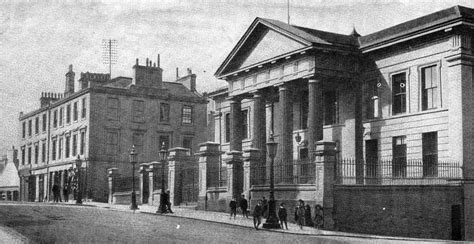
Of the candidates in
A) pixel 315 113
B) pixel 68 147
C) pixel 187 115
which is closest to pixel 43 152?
pixel 68 147

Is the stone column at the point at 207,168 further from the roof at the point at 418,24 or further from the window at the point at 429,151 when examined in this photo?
the window at the point at 429,151

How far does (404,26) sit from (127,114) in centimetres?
3075

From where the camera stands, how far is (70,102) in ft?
191

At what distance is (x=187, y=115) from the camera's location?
59.4m

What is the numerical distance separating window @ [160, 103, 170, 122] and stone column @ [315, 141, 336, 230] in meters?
34.1

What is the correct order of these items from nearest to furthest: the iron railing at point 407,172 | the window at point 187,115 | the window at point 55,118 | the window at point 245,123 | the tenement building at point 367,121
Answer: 1. the tenement building at point 367,121
2. the iron railing at point 407,172
3. the window at point 245,123
4. the window at point 187,115
5. the window at point 55,118

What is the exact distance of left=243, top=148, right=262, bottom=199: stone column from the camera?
2883cm

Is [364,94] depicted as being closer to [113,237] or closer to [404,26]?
[404,26]

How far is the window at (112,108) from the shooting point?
180ft

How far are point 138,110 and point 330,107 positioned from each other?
2597 centimetres

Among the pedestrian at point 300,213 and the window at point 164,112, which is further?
the window at point 164,112

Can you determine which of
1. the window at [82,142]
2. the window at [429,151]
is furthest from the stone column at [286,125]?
the window at [82,142]

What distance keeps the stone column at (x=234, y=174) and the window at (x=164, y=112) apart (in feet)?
93.3

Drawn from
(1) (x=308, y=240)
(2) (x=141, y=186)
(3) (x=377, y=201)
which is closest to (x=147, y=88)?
(2) (x=141, y=186)
